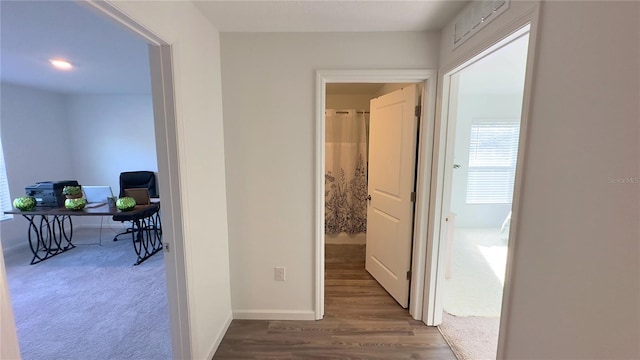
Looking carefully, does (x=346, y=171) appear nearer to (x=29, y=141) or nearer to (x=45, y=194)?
(x=45, y=194)

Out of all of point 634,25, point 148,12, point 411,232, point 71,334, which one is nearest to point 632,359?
point 634,25

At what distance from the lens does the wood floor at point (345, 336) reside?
1866 mm

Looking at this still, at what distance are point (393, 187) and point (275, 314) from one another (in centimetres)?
155

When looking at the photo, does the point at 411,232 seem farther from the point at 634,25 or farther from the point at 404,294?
the point at 634,25

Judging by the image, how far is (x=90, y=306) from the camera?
7.82ft

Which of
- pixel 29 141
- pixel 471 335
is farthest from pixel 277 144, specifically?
pixel 29 141

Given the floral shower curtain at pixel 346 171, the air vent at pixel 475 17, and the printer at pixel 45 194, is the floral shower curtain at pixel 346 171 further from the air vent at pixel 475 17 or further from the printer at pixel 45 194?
the printer at pixel 45 194

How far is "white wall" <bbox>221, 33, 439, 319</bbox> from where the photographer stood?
1.92 metres

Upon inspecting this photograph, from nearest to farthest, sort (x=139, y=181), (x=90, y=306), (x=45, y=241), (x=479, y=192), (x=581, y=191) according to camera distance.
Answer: (x=581, y=191)
(x=90, y=306)
(x=45, y=241)
(x=139, y=181)
(x=479, y=192)

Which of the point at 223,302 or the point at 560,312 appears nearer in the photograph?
the point at 560,312

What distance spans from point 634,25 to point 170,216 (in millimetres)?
1978

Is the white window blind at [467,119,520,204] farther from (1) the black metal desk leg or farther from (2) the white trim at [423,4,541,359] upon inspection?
(1) the black metal desk leg

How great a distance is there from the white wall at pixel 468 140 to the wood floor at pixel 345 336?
9.48ft

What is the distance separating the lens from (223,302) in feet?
6.73
